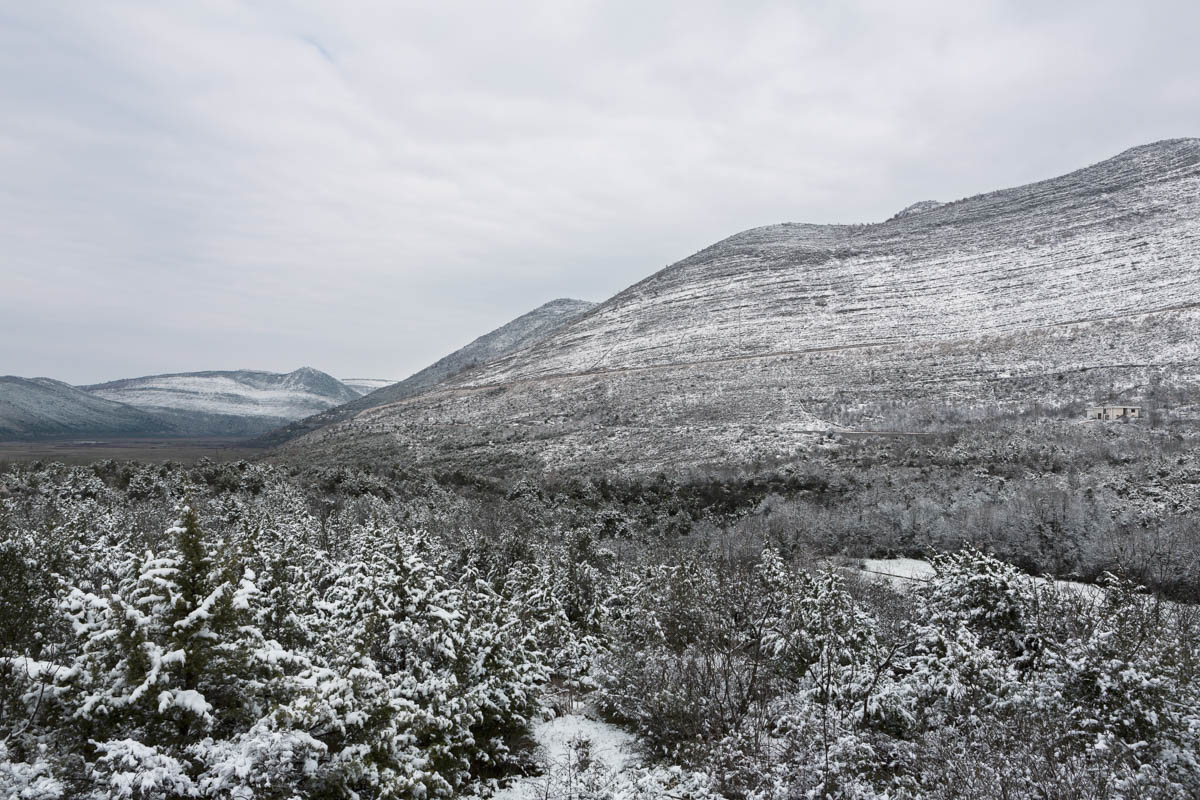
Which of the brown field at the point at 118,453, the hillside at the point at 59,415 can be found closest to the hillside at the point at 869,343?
the brown field at the point at 118,453

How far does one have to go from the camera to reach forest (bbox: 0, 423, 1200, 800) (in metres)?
4.76

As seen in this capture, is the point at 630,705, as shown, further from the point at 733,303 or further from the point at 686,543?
the point at 733,303

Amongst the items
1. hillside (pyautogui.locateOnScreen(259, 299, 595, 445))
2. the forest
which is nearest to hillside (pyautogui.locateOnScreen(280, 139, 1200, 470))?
the forest

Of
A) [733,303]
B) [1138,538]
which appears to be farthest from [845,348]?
[1138,538]

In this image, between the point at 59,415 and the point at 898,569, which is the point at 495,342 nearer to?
the point at 59,415

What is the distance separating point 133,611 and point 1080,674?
899cm

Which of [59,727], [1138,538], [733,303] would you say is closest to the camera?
[59,727]

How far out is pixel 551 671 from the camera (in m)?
10.3

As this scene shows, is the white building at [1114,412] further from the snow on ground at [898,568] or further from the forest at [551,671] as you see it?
the snow on ground at [898,568]

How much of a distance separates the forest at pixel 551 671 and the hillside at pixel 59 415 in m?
124

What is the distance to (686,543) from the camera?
20.5 metres

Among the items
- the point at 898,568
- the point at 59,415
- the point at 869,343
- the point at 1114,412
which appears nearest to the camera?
the point at 898,568

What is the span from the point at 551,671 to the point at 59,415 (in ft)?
542

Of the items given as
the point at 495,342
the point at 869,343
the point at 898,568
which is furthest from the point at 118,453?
the point at 869,343
